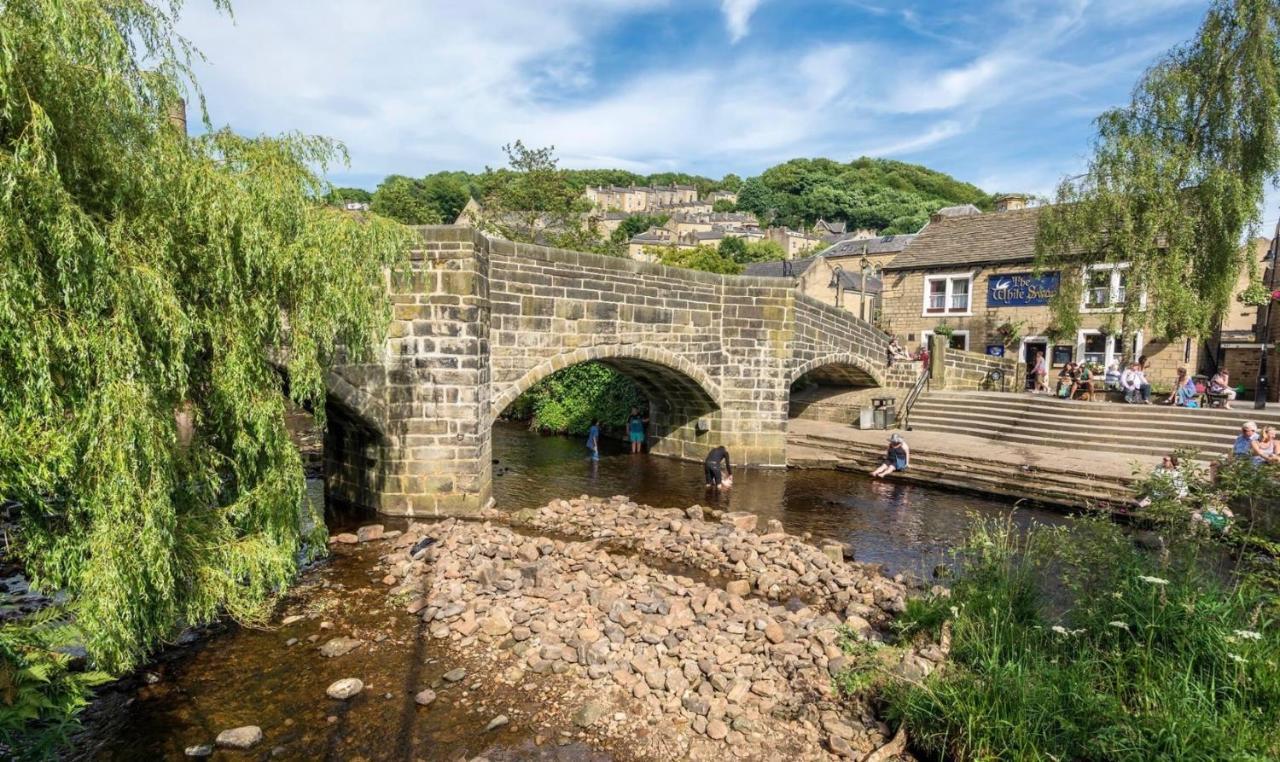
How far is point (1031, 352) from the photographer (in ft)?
78.7

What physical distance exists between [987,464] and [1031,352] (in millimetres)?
12180

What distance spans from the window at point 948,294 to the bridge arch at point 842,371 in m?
6.74

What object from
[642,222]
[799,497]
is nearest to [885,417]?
[799,497]

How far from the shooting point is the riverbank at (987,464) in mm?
12586

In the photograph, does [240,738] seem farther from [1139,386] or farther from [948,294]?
[948,294]

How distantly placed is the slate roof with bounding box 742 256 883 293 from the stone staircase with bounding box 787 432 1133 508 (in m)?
20.7

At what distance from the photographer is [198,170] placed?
581 cm

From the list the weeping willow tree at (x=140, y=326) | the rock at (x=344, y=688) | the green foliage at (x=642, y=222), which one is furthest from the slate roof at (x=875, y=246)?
the green foliage at (x=642, y=222)

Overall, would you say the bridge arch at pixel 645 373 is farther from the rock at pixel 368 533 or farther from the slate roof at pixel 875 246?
the slate roof at pixel 875 246

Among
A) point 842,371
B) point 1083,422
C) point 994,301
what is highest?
point 994,301

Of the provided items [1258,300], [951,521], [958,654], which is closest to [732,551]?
[958,654]

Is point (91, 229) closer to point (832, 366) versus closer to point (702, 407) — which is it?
point (702, 407)

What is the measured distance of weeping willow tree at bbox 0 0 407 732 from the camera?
4.48 metres

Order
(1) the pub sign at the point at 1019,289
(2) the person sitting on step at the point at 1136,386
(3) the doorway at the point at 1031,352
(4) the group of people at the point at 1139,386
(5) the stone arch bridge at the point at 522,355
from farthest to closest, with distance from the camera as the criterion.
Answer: (3) the doorway at the point at 1031,352 < (1) the pub sign at the point at 1019,289 < (2) the person sitting on step at the point at 1136,386 < (4) the group of people at the point at 1139,386 < (5) the stone arch bridge at the point at 522,355
